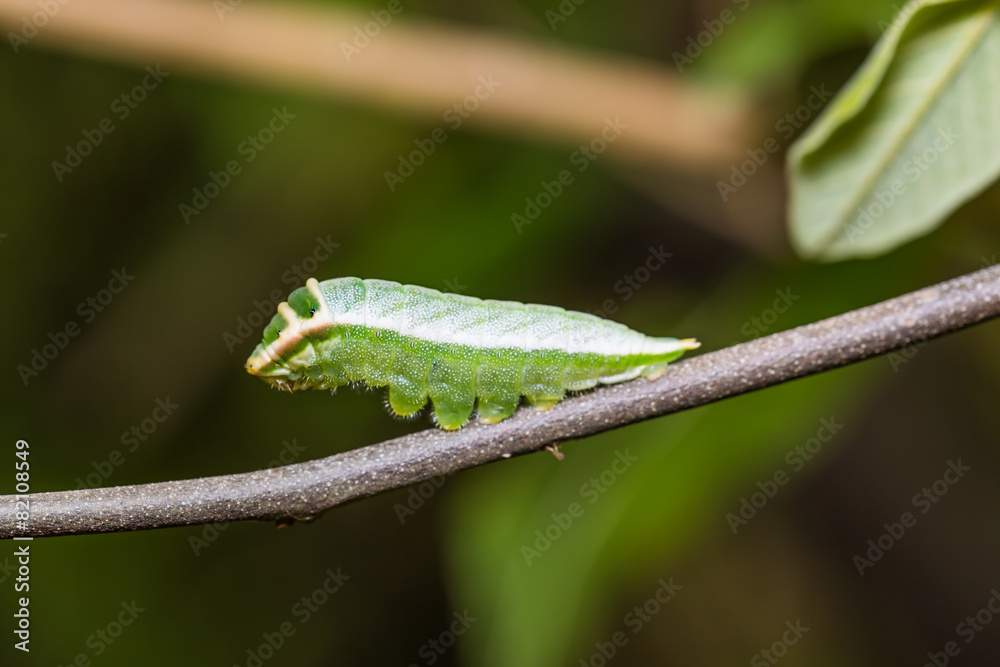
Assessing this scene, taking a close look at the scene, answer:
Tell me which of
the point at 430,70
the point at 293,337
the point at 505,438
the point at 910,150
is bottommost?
the point at 293,337

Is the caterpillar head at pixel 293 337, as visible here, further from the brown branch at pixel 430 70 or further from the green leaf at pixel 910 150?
Result: the brown branch at pixel 430 70

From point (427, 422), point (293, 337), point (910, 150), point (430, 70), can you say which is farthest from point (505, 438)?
point (427, 422)

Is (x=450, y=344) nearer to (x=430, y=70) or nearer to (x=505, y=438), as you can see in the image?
(x=505, y=438)

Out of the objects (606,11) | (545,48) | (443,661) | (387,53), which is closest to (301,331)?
(387,53)

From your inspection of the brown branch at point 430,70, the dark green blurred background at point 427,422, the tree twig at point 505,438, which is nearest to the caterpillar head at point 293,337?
the tree twig at point 505,438

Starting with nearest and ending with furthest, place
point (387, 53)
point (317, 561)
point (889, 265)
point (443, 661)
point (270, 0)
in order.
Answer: point (889, 265) < point (387, 53) < point (270, 0) < point (317, 561) < point (443, 661)

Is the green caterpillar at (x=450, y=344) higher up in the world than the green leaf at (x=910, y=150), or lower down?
lower down

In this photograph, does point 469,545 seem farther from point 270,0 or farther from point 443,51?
point 270,0
